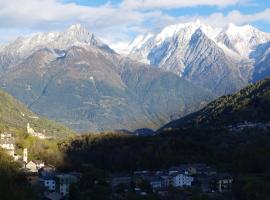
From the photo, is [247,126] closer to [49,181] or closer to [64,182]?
[49,181]

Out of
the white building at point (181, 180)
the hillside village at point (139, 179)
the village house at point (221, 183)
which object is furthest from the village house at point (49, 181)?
the village house at point (221, 183)

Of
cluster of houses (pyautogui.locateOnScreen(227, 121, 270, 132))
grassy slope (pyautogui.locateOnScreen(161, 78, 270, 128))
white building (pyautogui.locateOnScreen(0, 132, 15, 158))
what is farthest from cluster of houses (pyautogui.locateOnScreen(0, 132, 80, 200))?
grassy slope (pyautogui.locateOnScreen(161, 78, 270, 128))

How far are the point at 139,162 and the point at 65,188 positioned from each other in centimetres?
2965

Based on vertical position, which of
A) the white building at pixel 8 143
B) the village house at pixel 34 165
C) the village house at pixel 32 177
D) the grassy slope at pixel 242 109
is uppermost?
the grassy slope at pixel 242 109

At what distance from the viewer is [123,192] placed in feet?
278

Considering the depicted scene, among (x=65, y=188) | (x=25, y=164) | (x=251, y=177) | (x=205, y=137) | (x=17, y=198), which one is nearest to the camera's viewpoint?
(x=17, y=198)

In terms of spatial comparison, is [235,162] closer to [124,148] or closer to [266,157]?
[266,157]

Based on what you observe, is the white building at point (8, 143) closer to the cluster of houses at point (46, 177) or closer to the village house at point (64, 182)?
the cluster of houses at point (46, 177)

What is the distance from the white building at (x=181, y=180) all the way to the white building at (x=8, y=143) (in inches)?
963

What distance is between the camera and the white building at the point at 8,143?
105200 mm

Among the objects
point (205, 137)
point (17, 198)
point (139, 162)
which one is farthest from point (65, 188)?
point (205, 137)

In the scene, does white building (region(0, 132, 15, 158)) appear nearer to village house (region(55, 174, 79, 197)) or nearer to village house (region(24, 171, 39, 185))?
village house (region(24, 171, 39, 185))

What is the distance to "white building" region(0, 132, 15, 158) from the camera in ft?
345

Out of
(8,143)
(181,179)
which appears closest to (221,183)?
(181,179)
